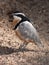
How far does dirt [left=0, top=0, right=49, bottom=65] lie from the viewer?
5668 millimetres

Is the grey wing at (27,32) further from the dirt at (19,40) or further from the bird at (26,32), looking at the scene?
the dirt at (19,40)

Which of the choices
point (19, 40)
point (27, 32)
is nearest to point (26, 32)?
point (27, 32)

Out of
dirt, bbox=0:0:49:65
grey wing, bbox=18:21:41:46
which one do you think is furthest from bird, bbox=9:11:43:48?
dirt, bbox=0:0:49:65

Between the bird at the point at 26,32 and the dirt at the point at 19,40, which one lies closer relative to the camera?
the dirt at the point at 19,40

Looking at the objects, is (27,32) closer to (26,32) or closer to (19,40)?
(26,32)

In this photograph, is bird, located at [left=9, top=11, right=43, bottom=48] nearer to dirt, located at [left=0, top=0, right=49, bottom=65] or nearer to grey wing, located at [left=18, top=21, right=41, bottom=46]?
grey wing, located at [left=18, top=21, right=41, bottom=46]

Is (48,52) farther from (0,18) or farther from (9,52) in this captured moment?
(0,18)

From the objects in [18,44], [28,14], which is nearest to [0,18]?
[28,14]

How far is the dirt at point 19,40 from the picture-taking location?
567 centimetres

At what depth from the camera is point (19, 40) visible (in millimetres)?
6496

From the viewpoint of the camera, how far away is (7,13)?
24.9 feet

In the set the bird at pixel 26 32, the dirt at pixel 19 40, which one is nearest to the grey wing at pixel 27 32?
the bird at pixel 26 32

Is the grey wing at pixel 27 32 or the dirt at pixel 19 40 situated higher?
the grey wing at pixel 27 32

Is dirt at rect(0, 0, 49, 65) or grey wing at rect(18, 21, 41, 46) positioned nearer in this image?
dirt at rect(0, 0, 49, 65)
